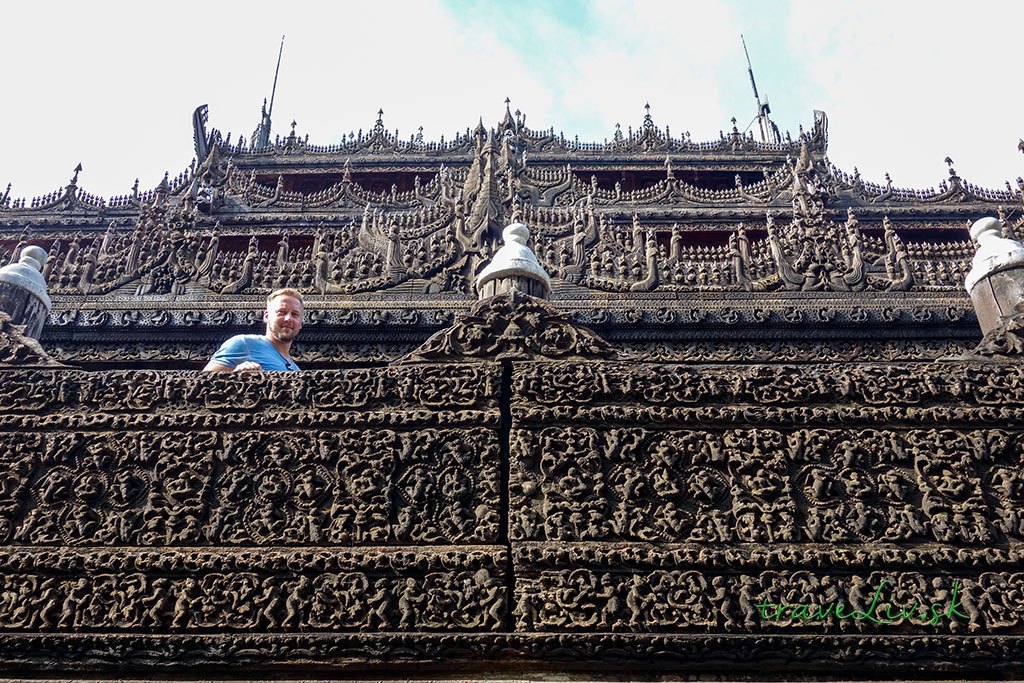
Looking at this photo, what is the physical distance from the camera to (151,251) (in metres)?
10.8

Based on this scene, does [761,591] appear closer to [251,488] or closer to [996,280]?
[251,488]

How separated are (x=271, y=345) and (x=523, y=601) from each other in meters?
2.40

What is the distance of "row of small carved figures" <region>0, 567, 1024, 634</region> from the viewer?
3.26 metres

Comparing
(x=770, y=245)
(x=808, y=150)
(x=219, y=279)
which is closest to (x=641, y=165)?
(x=808, y=150)

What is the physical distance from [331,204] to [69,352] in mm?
9099

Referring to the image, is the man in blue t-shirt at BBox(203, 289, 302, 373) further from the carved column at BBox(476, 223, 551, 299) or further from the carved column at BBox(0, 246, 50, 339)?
the carved column at BBox(0, 246, 50, 339)

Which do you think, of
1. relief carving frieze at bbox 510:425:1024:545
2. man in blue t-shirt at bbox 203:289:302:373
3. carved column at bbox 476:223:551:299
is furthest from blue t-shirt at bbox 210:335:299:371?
relief carving frieze at bbox 510:425:1024:545

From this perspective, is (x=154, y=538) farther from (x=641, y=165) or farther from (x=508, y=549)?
(x=641, y=165)

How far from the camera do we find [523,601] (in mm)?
3332

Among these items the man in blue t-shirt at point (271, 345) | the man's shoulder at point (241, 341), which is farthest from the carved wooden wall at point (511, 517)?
the man's shoulder at point (241, 341)

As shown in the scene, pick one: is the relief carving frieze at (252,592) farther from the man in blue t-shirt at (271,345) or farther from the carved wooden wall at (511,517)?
the man in blue t-shirt at (271,345)

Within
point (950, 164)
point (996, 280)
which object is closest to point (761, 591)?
point (996, 280)

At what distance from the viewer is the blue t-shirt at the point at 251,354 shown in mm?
4570

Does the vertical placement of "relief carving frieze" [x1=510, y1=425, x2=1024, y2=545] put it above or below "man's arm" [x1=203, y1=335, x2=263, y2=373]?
below
